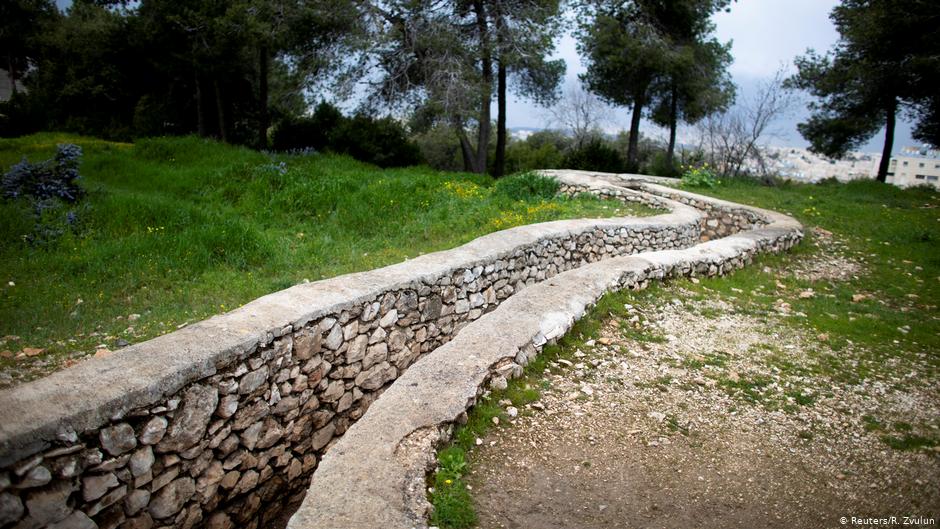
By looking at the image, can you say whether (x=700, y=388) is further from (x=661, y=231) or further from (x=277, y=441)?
(x=661, y=231)

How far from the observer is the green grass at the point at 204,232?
213 inches

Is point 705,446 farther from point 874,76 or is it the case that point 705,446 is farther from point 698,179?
point 874,76

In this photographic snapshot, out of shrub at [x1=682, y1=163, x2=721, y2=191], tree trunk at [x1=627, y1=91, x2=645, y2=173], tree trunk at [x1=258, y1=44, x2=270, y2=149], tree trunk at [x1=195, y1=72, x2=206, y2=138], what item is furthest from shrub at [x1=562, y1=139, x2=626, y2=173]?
tree trunk at [x1=195, y1=72, x2=206, y2=138]

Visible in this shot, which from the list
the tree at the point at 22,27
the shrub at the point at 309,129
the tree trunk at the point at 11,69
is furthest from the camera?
the tree trunk at the point at 11,69

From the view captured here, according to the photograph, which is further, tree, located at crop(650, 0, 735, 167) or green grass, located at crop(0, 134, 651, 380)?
tree, located at crop(650, 0, 735, 167)

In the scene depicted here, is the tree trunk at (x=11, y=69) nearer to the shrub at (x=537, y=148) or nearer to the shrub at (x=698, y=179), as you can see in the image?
the shrub at (x=537, y=148)

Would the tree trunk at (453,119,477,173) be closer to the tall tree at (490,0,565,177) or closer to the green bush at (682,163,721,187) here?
the tall tree at (490,0,565,177)

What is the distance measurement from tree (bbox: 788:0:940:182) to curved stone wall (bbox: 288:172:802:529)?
1339 centimetres

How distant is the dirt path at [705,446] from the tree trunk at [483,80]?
1140cm

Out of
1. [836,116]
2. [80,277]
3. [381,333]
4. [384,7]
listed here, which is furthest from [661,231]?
[836,116]

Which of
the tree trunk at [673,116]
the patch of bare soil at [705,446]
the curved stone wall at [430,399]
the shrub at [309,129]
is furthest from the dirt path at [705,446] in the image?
the tree trunk at [673,116]

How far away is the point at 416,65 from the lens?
15.8 meters

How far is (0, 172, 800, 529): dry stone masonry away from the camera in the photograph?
287cm

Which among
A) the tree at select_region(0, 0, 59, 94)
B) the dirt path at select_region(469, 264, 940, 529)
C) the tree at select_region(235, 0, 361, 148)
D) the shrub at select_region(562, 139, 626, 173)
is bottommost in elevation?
the dirt path at select_region(469, 264, 940, 529)
